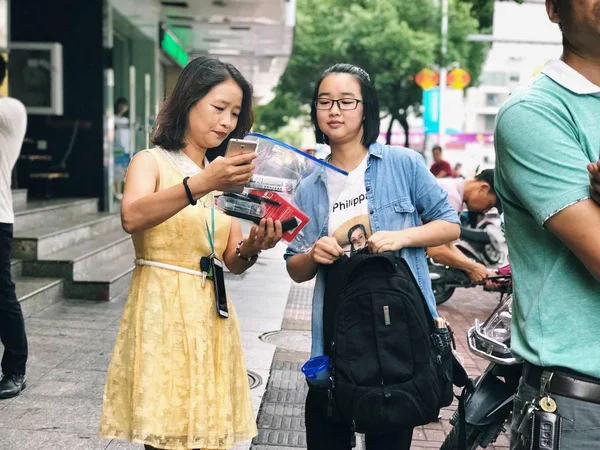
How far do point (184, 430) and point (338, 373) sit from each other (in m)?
0.53

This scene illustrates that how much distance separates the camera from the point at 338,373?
2.28 meters

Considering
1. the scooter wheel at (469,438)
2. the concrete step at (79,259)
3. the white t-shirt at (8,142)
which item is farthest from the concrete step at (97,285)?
the scooter wheel at (469,438)

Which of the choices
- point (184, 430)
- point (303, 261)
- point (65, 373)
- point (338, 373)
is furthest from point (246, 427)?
point (65, 373)

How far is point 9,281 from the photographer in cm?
416

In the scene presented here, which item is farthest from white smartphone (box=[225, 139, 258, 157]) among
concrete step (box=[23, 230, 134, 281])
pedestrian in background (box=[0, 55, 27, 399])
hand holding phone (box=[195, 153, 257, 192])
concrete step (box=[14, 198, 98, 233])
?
concrete step (box=[14, 198, 98, 233])

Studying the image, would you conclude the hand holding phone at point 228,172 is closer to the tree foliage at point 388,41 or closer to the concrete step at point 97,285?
the concrete step at point 97,285

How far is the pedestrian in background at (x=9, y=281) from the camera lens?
13.6ft

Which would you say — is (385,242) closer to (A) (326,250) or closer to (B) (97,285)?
(A) (326,250)

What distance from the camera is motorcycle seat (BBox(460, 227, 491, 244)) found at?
8500mm

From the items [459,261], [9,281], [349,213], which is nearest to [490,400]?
[349,213]

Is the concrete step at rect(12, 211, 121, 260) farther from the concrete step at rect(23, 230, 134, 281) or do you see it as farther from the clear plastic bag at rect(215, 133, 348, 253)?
the clear plastic bag at rect(215, 133, 348, 253)

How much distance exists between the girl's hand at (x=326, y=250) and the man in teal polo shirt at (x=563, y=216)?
2.79 ft

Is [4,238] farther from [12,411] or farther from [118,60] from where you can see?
[118,60]

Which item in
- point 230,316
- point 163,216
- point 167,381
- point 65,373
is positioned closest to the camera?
point 163,216
